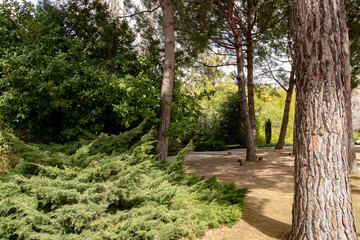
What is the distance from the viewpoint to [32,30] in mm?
5664

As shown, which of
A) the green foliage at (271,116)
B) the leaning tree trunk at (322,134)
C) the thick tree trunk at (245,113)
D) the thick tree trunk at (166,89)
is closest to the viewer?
the leaning tree trunk at (322,134)

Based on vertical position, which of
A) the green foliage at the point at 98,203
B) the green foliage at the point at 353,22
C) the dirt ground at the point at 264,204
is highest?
the green foliage at the point at 353,22

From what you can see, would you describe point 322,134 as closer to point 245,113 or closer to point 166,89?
point 166,89

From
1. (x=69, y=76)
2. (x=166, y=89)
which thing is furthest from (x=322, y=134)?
(x=69, y=76)

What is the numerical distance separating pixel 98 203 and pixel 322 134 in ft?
7.92

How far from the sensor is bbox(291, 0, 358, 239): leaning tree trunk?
7.95 ft

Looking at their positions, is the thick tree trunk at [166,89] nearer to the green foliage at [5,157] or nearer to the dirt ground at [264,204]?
the dirt ground at [264,204]

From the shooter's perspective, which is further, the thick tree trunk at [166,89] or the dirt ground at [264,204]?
the thick tree trunk at [166,89]

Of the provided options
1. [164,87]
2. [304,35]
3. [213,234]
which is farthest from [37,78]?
[304,35]

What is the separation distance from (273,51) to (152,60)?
7.55 metres

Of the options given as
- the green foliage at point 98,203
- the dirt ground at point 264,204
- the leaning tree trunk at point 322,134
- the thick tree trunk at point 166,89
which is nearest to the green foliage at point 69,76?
the thick tree trunk at point 166,89

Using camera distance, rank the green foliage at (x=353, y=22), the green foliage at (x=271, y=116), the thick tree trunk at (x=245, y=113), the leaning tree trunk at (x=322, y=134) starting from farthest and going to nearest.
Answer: the green foliage at (x=271, y=116) → the thick tree trunk at (x=245, y=113) → the green foliage at (x=353, y=22) → the leaning tree trunk at (x=322, y=134)

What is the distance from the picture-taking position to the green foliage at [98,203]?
2.50m

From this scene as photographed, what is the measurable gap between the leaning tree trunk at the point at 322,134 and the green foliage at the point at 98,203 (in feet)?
3.63
